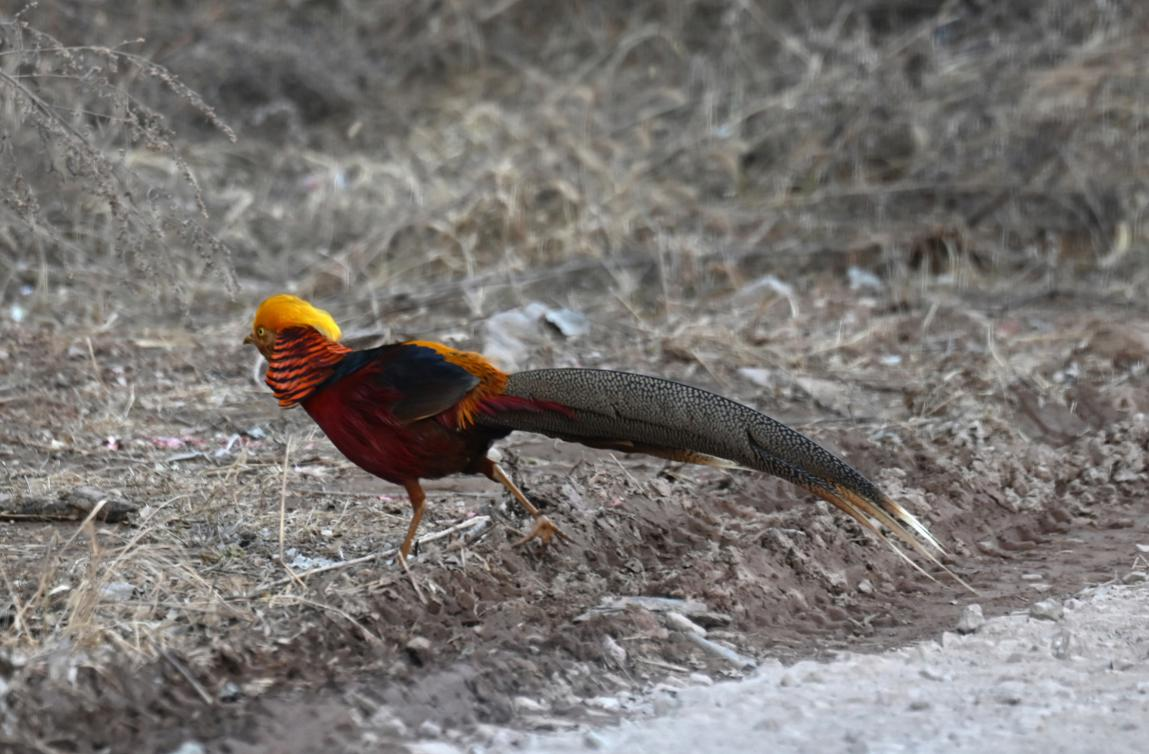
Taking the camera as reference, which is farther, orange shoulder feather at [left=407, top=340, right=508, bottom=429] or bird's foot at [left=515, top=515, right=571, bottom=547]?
bird's foot at [left=515, top=515, right=571, bottom=547]

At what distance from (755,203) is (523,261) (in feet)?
5.27

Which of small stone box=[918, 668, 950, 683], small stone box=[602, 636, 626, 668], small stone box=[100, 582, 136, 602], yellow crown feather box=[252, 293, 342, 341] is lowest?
small stone box=[918, 668, 950, 683]

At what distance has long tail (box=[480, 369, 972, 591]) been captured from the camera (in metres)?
3.14

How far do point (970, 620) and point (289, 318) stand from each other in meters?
1.84

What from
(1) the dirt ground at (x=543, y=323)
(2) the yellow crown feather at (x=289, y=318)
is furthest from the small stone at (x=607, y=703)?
(2) the yellow crown feather at (x=289, y=318)

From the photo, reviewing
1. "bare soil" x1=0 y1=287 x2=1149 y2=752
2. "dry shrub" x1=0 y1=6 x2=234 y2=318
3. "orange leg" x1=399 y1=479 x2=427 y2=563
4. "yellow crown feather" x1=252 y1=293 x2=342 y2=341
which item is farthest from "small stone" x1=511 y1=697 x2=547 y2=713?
"dry shrub" x1=0 y1=6 x2=234 y2=318

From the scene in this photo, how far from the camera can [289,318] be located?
3666 mm

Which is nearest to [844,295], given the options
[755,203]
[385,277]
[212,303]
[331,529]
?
[755,203]

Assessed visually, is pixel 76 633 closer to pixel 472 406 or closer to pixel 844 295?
pixel 472 406

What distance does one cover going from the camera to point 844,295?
6949mm

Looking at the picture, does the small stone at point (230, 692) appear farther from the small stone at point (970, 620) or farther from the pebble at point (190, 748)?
the small stone at point (970, 620)

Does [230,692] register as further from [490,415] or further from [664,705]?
[490,415]

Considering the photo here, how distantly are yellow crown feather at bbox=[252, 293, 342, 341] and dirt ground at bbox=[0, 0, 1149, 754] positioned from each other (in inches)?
13.8

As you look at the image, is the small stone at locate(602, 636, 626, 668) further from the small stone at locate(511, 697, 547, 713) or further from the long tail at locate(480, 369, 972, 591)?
the long tail at locate(480, 369, 972, 591)
